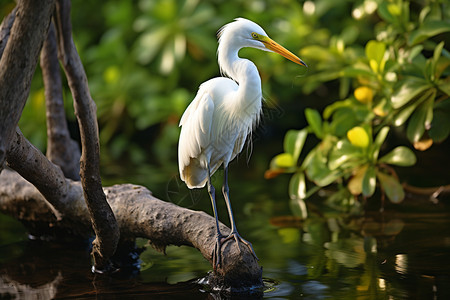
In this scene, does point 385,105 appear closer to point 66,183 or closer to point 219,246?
point 219,246

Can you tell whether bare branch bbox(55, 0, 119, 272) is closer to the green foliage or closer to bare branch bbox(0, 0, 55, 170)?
bare branch bbox(0, 0, 55, 170)

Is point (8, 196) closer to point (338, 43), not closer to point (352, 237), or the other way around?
point (352, 237)

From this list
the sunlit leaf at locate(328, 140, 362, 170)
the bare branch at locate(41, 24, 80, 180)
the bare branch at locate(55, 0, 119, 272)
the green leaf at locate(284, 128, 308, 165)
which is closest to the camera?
the bare branch at locate(55, 0, 119, 272)

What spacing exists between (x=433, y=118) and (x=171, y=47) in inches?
147

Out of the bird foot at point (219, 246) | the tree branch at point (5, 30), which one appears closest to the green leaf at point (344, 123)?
the bird foot at point (219, 246)

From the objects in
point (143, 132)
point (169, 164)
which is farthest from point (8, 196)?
point (143, 132)

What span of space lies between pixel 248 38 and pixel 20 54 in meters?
1.08

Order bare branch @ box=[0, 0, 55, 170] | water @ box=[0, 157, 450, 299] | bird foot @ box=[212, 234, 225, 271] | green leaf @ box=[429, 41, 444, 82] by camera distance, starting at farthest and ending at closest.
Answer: green leaf @ box=[429, 41, 444, 82], water @ box=[0, 157, 450, 299], bird foot @ box=[212, 234, 225, 271], bare branch @ box=[0, 0, 55, 170]

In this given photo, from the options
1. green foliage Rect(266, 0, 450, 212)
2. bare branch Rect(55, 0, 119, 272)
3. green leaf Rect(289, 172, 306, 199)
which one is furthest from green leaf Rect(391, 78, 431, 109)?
bare branch Rect(55, 0, 119, 272)

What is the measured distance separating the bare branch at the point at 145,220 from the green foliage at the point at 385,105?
1.22 metres

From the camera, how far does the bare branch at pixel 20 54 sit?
1.71 metres

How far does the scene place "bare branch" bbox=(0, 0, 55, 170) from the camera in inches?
67.4

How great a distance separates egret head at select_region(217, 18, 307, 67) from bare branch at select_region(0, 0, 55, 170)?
3.16ft

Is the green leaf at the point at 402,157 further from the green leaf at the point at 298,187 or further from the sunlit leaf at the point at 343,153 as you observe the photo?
the green leaf at the point at 298,187
